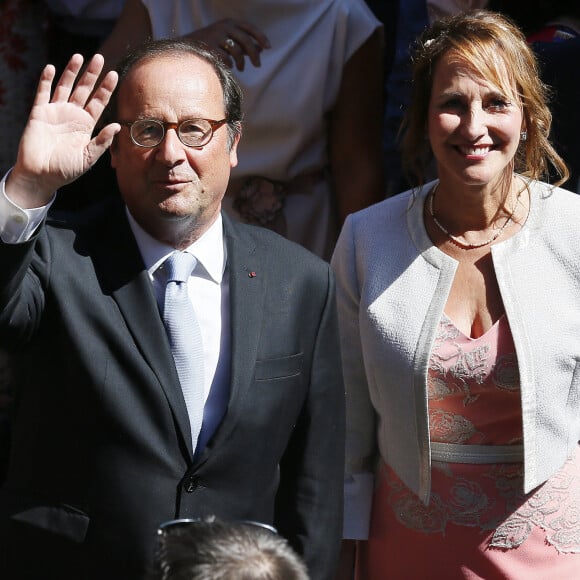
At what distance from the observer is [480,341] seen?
3.05 m

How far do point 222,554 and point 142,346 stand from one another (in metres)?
0.91

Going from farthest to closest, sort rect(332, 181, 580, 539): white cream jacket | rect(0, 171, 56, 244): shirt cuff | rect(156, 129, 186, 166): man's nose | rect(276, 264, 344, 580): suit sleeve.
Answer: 1. rect(332, 181, 580, 539): white cream jacket
2. rect(276, 264, 344, 580): suit sleeve
3. rect(156, 129, 186, 166): man's nose
4. rect(0, 171, 56, 244): shirt cuff

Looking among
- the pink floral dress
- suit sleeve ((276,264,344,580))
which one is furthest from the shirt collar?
the pink floral dress

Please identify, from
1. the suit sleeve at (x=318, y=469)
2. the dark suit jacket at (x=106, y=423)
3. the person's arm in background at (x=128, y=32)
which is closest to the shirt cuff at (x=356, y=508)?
the suit sleeve at (x=318, y=469)

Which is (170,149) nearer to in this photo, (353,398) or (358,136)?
(353,398)

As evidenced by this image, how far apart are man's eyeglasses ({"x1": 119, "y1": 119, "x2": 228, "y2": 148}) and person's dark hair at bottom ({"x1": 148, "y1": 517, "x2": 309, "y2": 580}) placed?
1.11 meters

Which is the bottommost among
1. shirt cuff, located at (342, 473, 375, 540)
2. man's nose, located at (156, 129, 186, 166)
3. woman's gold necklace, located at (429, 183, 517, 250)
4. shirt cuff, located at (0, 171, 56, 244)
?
shirt cuff, located at (342, 473, 375, 540)

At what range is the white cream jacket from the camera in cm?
302

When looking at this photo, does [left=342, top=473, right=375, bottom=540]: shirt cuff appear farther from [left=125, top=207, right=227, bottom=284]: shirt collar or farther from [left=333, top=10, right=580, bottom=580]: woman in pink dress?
[left=125, top=207, right=227, bottom=284]: shirt collar

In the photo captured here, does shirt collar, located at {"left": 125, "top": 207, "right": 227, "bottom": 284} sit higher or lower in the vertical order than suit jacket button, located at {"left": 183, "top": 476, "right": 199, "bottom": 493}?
higher

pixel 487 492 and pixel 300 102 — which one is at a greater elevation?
pixel 300 102

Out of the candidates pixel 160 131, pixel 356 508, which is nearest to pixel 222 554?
pixel 160 131

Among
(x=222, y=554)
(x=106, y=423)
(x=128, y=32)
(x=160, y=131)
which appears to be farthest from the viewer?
(x=128, y=32)

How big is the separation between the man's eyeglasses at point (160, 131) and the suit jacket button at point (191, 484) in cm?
76
